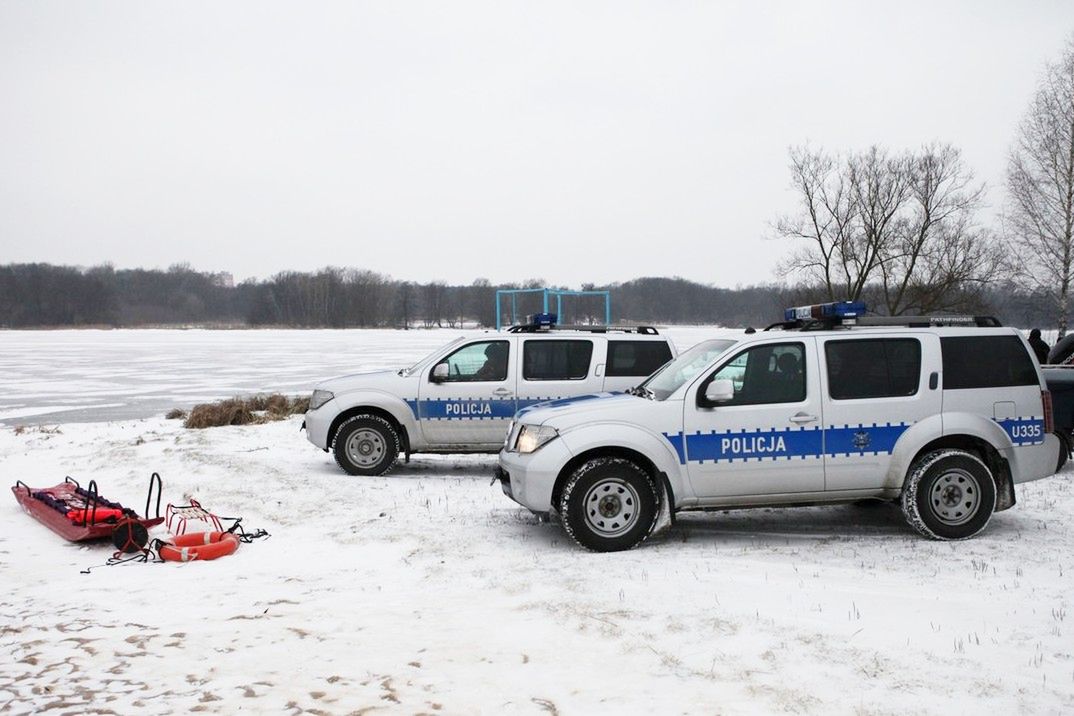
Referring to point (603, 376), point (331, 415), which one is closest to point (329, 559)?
point (331, 415)

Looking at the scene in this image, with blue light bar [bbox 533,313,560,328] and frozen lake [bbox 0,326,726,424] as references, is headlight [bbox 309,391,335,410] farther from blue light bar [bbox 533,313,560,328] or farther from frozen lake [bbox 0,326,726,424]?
frozen lake [bbox 0,326,726,424]

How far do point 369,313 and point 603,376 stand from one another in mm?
120038

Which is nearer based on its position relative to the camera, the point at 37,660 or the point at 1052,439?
the point at 37,660

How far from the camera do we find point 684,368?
8023mm

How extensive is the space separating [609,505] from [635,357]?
4093 mm

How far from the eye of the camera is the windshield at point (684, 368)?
25.2 feet

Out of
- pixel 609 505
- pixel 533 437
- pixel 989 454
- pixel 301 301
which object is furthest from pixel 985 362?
pixel 301 301

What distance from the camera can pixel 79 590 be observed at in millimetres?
6324

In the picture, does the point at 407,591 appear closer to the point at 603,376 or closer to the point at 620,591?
the point at 620,591

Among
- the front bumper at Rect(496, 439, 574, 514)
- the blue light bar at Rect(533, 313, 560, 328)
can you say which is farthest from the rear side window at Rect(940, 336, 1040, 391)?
the blue light bar at Rect(533, 313, 560, 328)

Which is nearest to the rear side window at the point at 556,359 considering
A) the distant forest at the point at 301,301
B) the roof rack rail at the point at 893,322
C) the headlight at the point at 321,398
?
the headlight at the point at 321,398

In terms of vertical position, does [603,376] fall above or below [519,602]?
above

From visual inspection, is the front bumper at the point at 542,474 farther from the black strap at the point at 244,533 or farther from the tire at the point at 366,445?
the tire at the point at 366,445

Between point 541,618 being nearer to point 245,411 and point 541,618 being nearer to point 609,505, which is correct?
point 609,505
